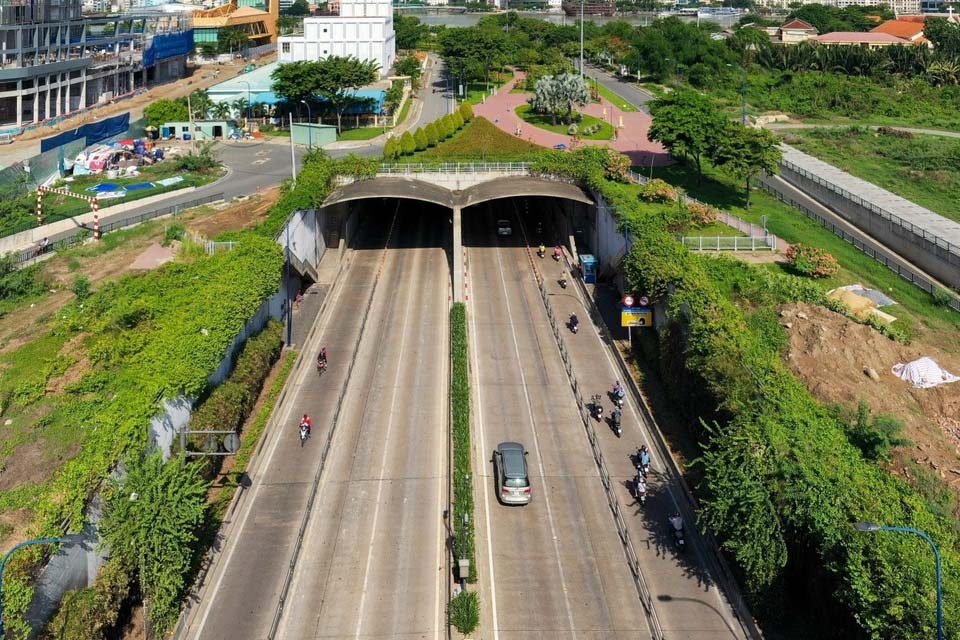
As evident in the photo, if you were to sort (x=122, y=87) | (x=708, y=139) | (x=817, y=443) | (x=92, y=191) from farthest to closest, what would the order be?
(x=122, y=87) < (x=92, y=191) < (x=708, y=139) < (x=817, y=443)

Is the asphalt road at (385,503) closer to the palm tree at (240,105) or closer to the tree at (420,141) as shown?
the tree at (420,141)

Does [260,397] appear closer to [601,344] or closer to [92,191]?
[601,344]

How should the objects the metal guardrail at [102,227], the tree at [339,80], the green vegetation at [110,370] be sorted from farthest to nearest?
the tree at [339,80]
the metal guardrail at [102,227]
the green vegetation at [110,370]

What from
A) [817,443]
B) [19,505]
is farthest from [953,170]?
[19,505]

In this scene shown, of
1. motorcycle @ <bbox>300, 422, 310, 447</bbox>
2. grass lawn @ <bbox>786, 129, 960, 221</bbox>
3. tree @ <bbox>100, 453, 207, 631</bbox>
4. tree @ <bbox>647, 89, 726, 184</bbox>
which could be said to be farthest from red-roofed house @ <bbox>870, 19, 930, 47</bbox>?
tree @ <bbox>100, 453, 207, 631</bbox>

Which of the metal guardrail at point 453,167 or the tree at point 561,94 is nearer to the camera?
the metal guardrail at point 453,167

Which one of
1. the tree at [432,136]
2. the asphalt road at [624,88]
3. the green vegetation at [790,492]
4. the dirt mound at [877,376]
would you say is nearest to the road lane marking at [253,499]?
the green vegetation at [790,492]
